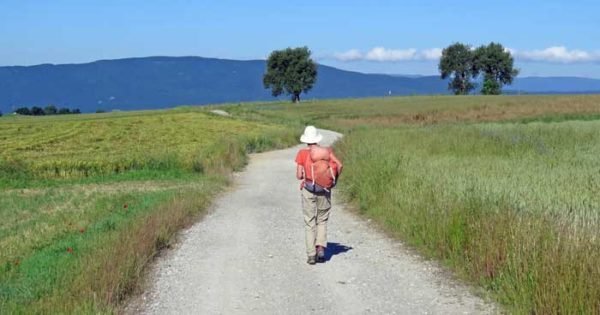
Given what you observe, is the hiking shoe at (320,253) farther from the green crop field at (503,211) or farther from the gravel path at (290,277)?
the green crop field at (503,211)

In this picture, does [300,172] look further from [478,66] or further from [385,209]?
[478,66]

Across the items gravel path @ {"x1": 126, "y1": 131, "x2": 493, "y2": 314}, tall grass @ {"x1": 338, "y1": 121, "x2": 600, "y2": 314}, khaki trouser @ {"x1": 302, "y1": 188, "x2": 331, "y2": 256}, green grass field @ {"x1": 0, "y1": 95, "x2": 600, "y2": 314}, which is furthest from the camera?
khaki trouser @ {"x1": 302, "y1": 188, "x2": 331, "y2": 256}

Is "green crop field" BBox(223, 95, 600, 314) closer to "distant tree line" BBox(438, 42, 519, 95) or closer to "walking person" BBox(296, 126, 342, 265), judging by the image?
"walking person" BBox(296, 126, 342, 265)

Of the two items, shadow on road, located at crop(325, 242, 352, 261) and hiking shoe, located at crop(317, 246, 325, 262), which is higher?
hiking shoe, located at crop(317, 246, 325, 262)

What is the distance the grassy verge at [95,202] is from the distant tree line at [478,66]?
106641 mm

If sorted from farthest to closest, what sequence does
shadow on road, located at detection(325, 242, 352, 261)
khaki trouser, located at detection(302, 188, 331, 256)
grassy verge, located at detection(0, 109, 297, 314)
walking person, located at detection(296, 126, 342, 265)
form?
shadow on road, located at detection(325, 242, 352, 261)
khaki trouser, located at detection(302, 188, 331, 256)
walking person, located at detection(296, 126, 342, 265)
grassy verge, located at detection(0, 109, 297, 314)

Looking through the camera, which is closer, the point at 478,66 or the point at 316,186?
the point at 316,186

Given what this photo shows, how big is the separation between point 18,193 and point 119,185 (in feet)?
10.1

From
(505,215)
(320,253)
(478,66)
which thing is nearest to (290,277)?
(320,253)

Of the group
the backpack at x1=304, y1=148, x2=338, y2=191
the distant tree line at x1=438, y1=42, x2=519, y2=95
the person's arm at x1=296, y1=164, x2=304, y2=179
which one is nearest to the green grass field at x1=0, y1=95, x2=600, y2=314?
the backpack at x1=304, y1=148, x2=338, y2=191

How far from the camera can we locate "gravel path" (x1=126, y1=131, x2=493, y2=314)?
8250 millimetres

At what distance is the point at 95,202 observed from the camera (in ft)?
63.4

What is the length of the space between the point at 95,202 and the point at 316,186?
10.4 meters

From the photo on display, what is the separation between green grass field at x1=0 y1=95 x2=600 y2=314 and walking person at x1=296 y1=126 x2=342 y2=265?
5.18 feet
